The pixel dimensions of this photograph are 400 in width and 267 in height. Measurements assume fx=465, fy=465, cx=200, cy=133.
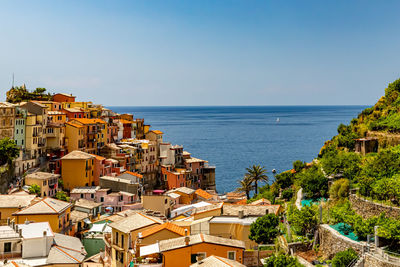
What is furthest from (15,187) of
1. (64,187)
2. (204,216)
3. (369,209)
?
(369,209)

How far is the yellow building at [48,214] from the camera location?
126ft

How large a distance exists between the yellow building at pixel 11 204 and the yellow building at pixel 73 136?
897 inches

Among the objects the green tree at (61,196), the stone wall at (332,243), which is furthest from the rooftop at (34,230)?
the green tree at (61,196)

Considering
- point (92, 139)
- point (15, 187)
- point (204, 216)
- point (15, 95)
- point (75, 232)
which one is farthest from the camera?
point (15, 95)

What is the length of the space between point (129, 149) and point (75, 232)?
28.2 metres

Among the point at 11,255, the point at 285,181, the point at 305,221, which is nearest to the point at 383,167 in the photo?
the point at 305,221

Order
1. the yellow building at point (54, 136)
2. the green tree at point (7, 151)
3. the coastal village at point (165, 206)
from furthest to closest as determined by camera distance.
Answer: the yellow building at point (54, 136) → the green tree at point (7, 151) → the coastal village at point (165, 206)

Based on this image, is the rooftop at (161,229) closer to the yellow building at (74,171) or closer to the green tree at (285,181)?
the green tree at (285,181)

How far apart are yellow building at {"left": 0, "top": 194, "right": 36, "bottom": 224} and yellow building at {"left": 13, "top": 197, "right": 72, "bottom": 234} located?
5.70 feet

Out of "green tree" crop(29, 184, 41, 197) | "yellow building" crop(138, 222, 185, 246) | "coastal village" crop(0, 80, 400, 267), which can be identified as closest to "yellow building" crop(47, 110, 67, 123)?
"coastal village" crop(0, 80, 400, 267)

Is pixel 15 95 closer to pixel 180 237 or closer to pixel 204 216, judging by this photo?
pixel 204 216

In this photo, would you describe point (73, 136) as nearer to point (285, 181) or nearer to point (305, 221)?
point (285, 181)

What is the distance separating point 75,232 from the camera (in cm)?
4388

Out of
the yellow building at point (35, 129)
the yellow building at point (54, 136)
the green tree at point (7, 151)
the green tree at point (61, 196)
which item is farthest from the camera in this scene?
the yellow building at point (54, 136)
